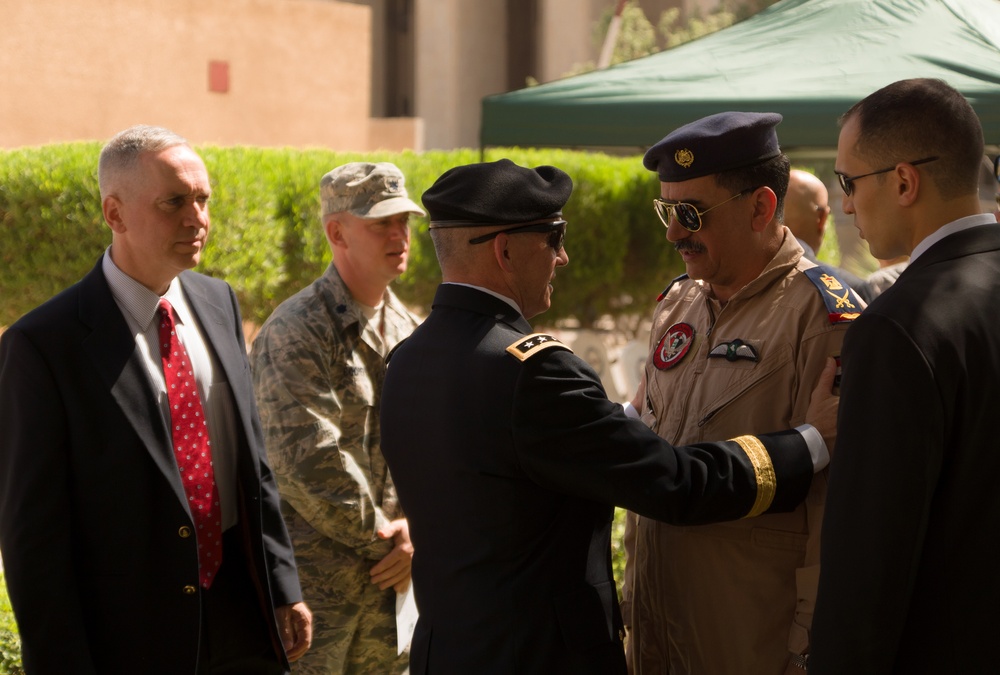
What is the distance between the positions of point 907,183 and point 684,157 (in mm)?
729

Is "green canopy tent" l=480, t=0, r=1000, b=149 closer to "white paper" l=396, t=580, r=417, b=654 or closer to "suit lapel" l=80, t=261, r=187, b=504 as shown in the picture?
"white paper" l=396, t=580, r=417, b=654

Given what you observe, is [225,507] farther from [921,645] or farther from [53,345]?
[921,645]

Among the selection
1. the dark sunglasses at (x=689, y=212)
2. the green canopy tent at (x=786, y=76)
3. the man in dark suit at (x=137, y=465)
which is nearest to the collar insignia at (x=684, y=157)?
the dark sunglasses at (x=689, y=212)

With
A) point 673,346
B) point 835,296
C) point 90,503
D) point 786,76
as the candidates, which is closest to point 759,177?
point 835,296

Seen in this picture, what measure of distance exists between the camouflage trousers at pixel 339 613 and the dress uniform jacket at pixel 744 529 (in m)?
1.14

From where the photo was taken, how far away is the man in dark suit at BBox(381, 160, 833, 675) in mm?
2518

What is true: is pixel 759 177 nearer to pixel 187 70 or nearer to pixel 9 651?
pixel 9 651

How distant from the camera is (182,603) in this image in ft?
9.80

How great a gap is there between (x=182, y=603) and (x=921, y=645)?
1.86 metres

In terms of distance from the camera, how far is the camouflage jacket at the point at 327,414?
3.70 metres

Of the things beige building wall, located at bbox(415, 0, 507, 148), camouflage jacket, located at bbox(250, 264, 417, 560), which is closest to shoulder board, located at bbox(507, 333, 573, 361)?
camouflage jacket, located at bbox(250, 264, 417, 560)

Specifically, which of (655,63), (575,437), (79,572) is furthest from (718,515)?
(655,63)

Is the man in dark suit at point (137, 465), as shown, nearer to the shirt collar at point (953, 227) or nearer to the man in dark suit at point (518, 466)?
the man in dark suit at point (518, 466)

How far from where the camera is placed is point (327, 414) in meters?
3.75
